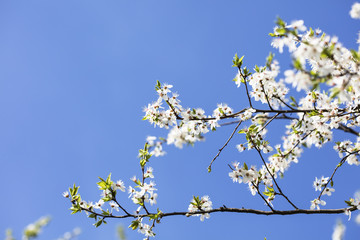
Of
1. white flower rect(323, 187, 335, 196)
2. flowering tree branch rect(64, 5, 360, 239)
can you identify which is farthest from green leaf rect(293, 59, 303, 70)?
white flower rect(323, 187, 335, 196)

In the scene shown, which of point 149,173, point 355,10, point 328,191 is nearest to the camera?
point 355,10

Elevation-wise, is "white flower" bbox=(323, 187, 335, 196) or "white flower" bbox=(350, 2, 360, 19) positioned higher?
"white flower" bbox=(350, 2, 360, 19)

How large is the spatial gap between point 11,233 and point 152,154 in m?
7.39

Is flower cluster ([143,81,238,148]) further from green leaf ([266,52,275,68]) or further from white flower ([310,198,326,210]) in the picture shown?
white flower ([310,198,326,210])

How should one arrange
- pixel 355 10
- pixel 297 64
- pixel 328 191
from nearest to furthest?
pixel 297 64 → pixel 355 10 → pixel 328 191

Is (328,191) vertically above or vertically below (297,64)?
below

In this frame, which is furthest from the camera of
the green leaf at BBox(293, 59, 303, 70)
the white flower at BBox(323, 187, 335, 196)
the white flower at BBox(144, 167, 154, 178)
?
the white flower at BBox(323, 187, 335, 196)

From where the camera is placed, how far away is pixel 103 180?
3553 mm

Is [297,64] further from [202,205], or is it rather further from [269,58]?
[202,205]

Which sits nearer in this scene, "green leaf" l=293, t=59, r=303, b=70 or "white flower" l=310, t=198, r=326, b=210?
"green leaf" l=293, t=59, r=303, b=70

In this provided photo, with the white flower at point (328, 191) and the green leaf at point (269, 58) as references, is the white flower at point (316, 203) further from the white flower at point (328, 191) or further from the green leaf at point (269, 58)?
the green leaf at point (269, 58)

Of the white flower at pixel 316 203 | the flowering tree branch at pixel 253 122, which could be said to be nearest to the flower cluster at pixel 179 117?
the flowering tree branch at pixel 253 122

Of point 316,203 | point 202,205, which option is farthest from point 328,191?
point 202,205

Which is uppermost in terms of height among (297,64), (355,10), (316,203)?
(355,10)
